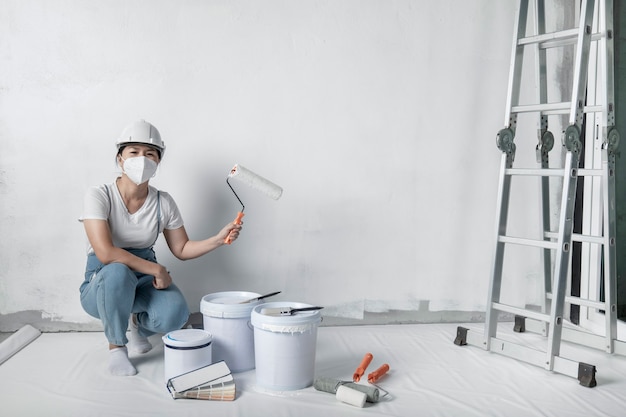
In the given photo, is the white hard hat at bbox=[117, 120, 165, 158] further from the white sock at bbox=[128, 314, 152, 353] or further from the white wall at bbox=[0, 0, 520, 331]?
the white sock at bbox=[128, 314, 152, 353]

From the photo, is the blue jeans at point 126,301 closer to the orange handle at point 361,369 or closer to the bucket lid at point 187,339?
the bucket lid at point 187,339

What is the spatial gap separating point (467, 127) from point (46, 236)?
7.44 feet

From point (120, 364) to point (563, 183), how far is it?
6.89 ft

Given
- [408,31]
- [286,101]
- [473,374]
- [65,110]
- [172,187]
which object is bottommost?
[473,374]

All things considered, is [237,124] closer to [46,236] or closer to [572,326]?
[46,236]

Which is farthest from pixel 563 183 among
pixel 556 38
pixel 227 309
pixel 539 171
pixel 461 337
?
pixel 227 309

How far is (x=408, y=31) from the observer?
9.82 ft

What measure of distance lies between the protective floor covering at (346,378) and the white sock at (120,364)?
32 mm

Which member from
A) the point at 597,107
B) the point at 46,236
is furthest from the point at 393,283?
the point at 46,236

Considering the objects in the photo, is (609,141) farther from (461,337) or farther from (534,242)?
(461,337)

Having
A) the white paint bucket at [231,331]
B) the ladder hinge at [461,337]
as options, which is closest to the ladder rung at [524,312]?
the ladder hinge at [461,337]

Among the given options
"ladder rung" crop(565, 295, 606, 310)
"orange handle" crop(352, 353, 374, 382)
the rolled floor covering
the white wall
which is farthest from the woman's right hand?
"ladder rung" crop(565, 295, 606, 310)

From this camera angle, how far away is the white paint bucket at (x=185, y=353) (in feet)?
6.87

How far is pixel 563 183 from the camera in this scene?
8.51 ft
